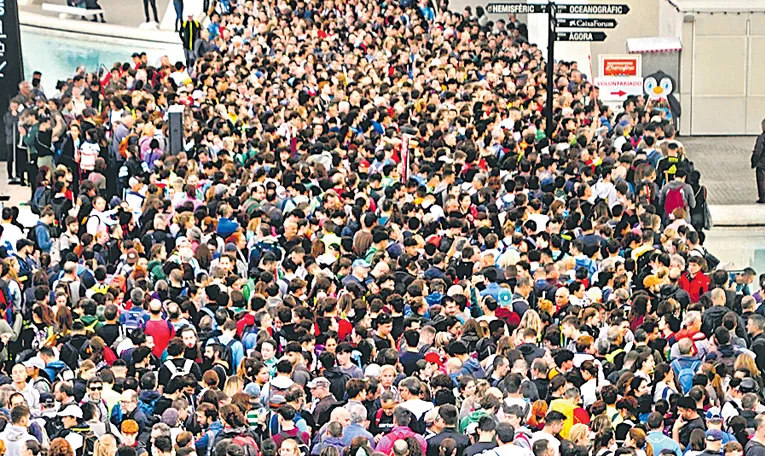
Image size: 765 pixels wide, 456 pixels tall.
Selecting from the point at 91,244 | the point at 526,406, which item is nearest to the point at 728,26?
the point at 91,244

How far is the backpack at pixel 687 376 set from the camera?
12.5 m

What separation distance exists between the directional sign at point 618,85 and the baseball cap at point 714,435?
47.3 ft

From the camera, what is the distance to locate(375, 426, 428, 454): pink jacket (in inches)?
437

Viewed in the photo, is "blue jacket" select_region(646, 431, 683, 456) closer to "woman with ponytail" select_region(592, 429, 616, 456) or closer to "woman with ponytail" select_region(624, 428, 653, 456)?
"woman with ponytail" select_region(624, 428, 653, 456)

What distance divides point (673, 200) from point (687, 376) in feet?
22.3

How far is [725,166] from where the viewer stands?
87.2ft

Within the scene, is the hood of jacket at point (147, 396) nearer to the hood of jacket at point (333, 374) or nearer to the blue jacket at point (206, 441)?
the blue jacket at point (206, 441)

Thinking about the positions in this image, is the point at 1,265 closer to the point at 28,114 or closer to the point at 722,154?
the point at 28,114

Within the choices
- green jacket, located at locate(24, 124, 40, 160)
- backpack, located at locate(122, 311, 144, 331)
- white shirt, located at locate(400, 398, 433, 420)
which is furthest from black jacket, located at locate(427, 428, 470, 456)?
green jacket, located at locate(24, 124, 40, 160)

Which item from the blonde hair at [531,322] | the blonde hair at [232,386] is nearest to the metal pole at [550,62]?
the blonde hair at [531,322]

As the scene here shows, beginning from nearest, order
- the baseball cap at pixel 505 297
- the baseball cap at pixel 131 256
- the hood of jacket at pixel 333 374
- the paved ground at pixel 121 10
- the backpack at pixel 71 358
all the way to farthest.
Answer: the hood of jacket at pixel 333 374, the backpack at pixel 71 358, the baseball cap at pixel 505 297, the baseball cap at pixel 131 256, the paved ground at pixel 121 10

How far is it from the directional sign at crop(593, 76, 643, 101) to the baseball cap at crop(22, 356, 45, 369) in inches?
555

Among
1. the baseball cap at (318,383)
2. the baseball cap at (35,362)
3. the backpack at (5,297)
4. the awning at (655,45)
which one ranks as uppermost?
the awning at (655,45)

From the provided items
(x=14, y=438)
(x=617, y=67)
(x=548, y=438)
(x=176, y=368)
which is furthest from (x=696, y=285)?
(x=617, y=67)
